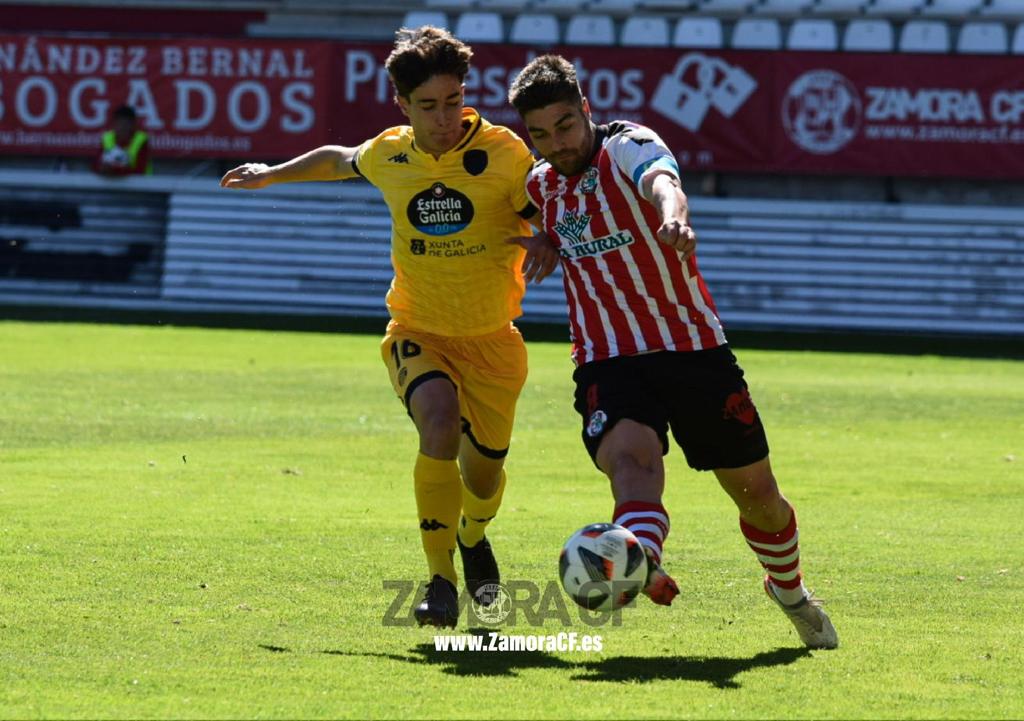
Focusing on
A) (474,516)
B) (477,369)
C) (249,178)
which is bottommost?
(474,516)

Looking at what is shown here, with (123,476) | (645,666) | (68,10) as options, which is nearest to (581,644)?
(645,666)

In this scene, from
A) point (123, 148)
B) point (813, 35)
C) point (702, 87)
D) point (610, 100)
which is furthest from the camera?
point (813, 35)

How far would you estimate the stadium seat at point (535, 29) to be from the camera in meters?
27.1

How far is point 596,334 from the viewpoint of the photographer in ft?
20.4

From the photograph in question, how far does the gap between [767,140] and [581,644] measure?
19601mm

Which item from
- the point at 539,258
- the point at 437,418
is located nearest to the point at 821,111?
the point at 437,418

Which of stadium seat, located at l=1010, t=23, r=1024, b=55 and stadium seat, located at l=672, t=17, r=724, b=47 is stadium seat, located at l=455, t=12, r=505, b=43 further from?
stadium seat, located at l=1010, t=23, r=1024, b=55

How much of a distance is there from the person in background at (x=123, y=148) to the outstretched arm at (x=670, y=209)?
20.6 meters

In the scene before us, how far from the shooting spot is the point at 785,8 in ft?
89.8

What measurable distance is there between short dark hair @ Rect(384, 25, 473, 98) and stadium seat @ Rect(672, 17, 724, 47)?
20.5m

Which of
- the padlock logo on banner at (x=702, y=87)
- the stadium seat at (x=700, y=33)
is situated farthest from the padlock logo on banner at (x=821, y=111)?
the stadium seat at (x=700, y=33)

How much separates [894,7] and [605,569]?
76.5ft

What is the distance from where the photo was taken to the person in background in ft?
83.7

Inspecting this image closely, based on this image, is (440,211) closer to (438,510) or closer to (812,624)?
(438,510)
